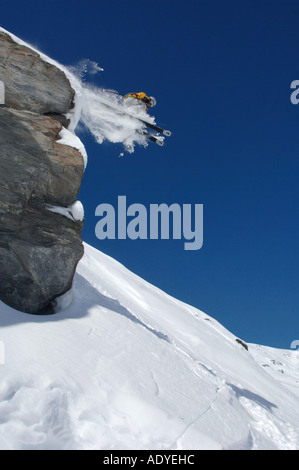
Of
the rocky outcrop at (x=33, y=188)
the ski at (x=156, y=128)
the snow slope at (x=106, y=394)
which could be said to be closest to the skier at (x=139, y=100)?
the ski at (x=156, y=128)

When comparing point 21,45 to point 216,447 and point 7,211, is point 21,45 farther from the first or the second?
point 216,447

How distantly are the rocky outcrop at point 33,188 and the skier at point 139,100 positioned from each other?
679cm

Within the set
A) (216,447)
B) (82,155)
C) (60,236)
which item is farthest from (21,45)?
(216,447)

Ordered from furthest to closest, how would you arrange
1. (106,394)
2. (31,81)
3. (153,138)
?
(153,138), (31,81), (106,394)

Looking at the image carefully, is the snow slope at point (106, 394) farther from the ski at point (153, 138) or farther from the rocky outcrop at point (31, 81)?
the ski at point (153, 138)

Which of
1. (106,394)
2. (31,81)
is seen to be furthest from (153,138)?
(106,394)

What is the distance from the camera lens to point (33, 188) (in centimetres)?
736

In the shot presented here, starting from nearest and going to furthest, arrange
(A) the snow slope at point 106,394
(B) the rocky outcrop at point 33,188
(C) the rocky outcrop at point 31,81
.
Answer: (A) the snow slope at point 106,394 < (B) the rocky outcrop at point 33,188 < (C) the rocky outcrop at point 31,81

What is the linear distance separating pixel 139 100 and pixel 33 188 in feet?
31.2

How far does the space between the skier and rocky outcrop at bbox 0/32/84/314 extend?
6.79m

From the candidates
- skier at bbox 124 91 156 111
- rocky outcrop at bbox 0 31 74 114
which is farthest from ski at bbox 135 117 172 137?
rocky outcrop at bbox 0 31 74 114

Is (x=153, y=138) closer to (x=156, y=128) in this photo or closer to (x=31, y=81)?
(x=156, y=128)

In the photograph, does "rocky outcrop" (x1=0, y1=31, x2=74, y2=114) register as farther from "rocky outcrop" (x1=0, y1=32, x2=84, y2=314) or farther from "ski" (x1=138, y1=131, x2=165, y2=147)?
"ski" (x1=138, y1=131, x2=165, y2=147)

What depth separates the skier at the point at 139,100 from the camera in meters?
15.1
